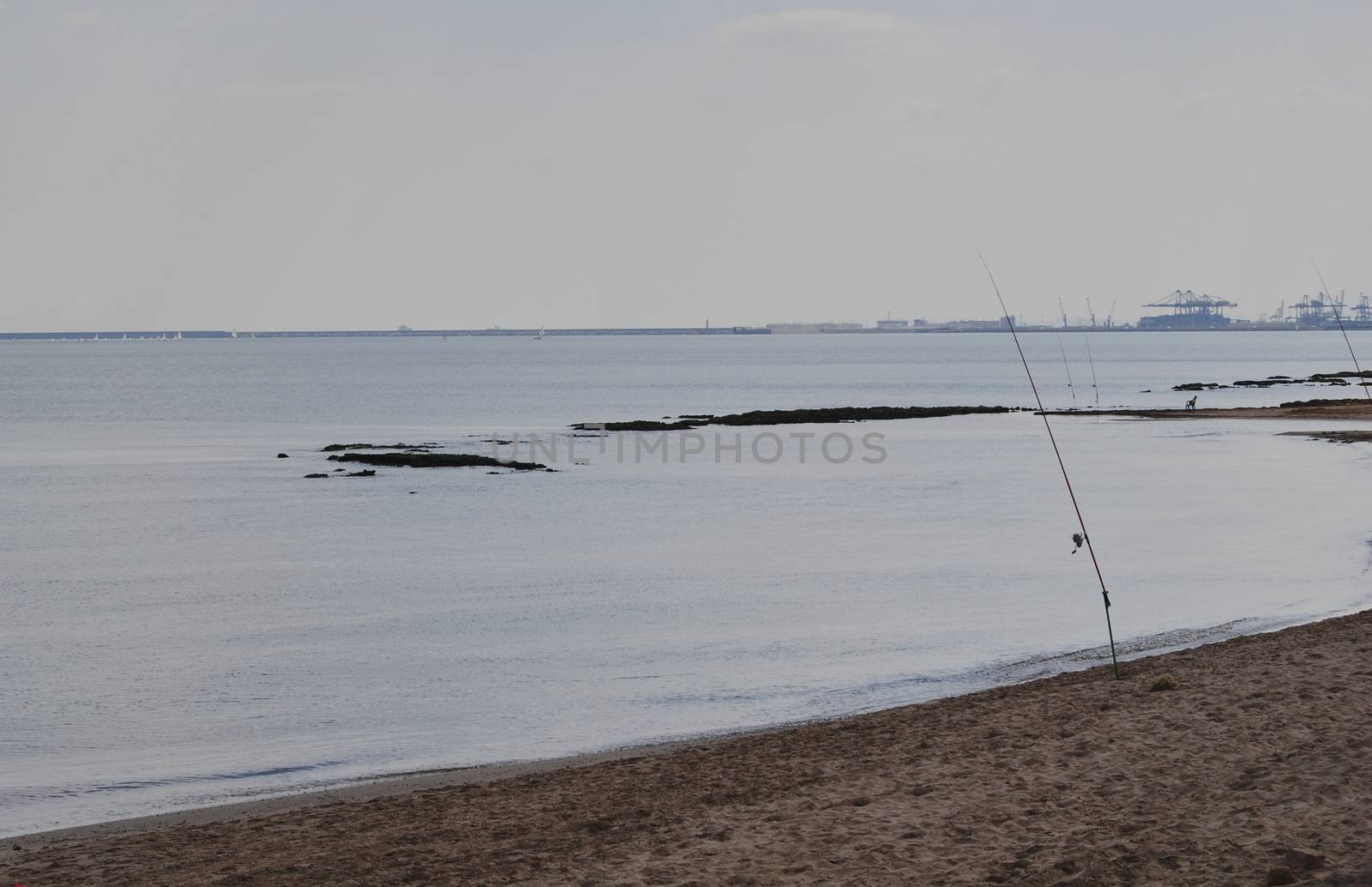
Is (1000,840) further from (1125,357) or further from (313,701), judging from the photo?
(1125,357)

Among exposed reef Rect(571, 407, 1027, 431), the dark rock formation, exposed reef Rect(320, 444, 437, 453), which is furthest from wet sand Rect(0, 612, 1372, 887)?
exposed reef Rect(571, 407, 1027, 431)

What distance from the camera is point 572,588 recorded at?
23.1 meters

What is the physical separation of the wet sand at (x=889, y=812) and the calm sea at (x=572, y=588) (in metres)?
1.86

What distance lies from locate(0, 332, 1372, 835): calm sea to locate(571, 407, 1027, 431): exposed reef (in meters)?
7.21

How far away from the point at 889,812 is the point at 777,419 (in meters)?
60.9

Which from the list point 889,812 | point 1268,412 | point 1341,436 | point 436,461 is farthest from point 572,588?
point 1268,412

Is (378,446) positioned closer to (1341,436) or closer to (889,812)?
(1341,436)

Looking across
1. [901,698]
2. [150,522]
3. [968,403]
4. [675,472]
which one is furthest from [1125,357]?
[901,698]

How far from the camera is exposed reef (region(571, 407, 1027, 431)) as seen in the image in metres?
64.8

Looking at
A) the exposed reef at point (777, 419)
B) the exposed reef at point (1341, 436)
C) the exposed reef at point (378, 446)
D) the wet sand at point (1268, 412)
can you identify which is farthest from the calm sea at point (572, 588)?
the wet sand at point (1268, 412)

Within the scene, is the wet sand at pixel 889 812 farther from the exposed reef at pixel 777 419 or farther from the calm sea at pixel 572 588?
the exposed reef at pixel 777 419

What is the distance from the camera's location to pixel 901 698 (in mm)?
14430

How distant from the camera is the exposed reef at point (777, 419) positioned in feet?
212

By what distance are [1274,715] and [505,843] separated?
18.4ft
